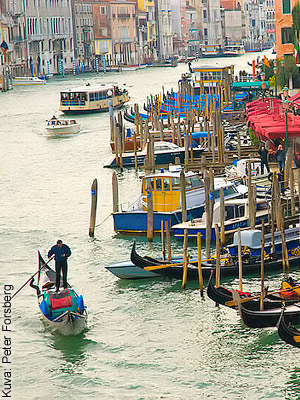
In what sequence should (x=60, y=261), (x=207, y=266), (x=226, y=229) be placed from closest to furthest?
1. (x=60, y=261)
2. (x=207, y=266)
3. (x=226, y=229)

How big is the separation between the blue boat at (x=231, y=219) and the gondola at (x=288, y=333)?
12.9 feet

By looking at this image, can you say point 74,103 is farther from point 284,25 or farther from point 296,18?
point 296,18

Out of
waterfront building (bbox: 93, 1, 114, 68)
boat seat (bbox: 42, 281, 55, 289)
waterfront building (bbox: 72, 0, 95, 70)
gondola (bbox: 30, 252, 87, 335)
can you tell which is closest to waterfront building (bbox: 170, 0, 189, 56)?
waterfront building (bbox: 93, 1, 114, 68)

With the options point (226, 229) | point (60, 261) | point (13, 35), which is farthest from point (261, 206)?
point (13, 35)

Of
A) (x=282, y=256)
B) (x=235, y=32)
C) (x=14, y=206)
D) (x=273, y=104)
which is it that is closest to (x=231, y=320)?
(x=282, y=256)

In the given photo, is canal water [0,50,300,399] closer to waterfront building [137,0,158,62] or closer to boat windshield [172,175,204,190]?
boat windshield [172,175,204,190]

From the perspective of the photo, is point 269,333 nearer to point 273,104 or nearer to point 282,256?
point 282,256

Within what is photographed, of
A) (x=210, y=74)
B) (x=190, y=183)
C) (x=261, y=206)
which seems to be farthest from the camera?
(x=210, y=74)

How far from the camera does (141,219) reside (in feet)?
49.0

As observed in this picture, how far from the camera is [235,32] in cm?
11019

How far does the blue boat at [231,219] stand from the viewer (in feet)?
45.4

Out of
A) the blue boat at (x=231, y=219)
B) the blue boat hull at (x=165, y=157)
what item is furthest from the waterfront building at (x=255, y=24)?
the blue boat at (x=231, y=219)

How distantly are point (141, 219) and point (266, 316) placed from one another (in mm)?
4745

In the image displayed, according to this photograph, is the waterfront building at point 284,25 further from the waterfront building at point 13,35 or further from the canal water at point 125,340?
the waterfront building at point 13,35
